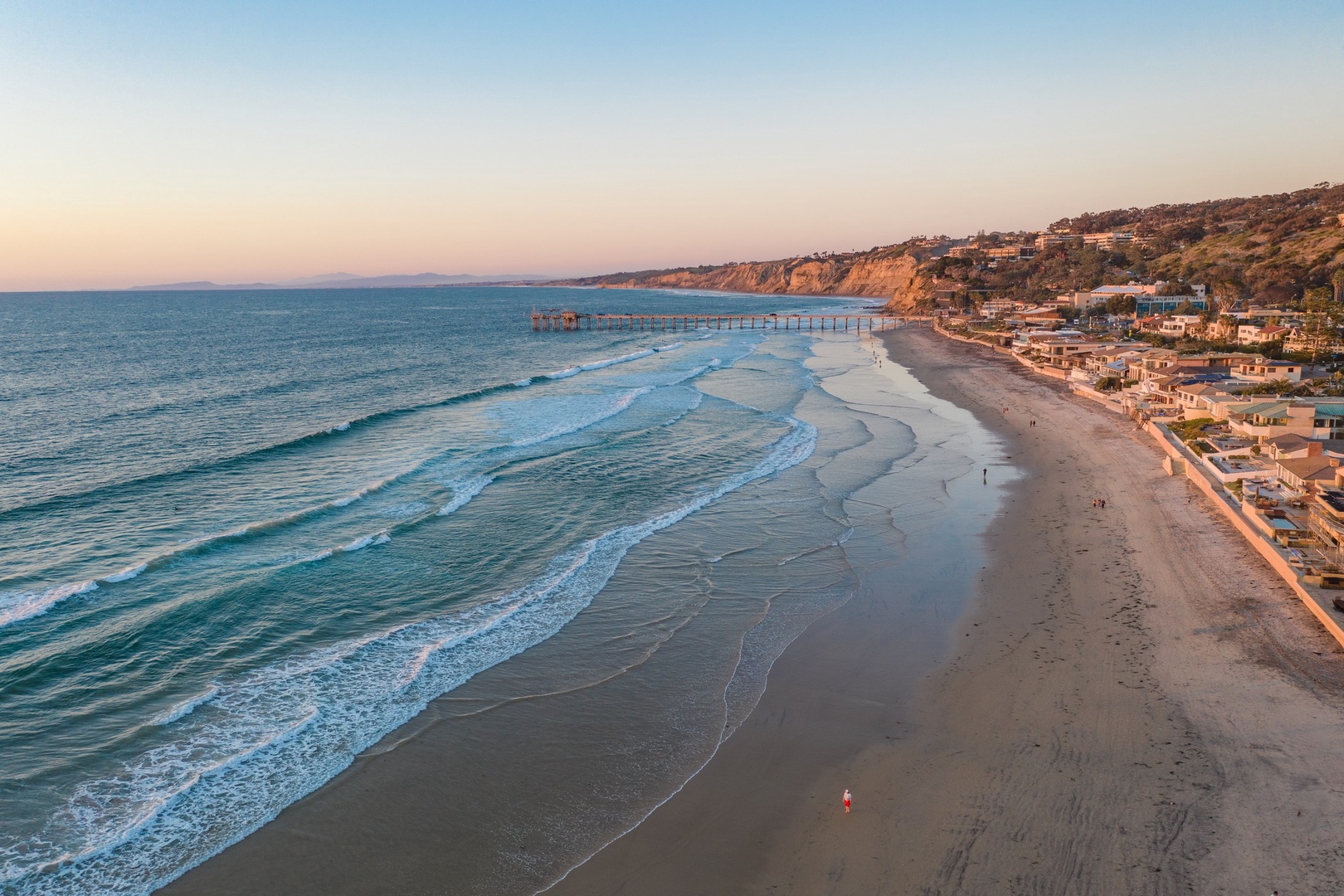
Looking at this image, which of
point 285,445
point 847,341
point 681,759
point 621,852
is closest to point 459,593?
point 681,759

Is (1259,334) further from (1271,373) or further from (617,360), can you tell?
(617,360)

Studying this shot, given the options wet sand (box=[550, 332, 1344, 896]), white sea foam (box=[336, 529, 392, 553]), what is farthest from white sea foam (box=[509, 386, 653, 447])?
wet sand (box=[550, 332, 1344, 896])

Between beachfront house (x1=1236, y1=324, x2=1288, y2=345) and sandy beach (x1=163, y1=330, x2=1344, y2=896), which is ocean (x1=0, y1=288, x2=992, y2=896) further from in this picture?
beachfront house (x1=1236, y1=324, x2=1288, y2=345)

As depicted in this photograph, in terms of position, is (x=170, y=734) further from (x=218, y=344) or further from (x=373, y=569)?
(x=218, y=344)

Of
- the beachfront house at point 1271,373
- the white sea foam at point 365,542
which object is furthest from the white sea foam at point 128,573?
the beachfront house at point 1271,373

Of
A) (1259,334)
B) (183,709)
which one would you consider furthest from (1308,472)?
(1259,334)

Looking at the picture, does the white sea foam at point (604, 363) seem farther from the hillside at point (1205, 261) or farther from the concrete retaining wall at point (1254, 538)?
the hillside at point (1205, 261)
